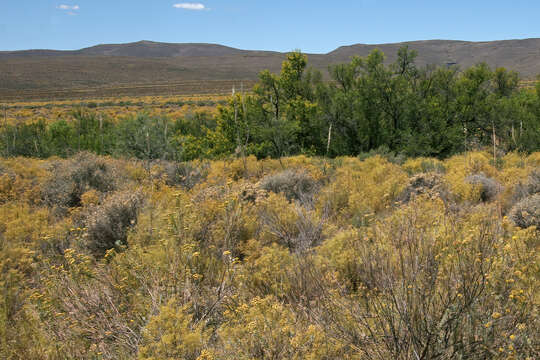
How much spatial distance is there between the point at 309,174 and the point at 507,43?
177m

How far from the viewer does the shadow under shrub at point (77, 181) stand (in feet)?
26.6

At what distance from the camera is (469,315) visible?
99.9 inches

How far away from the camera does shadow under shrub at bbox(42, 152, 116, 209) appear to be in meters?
8.10

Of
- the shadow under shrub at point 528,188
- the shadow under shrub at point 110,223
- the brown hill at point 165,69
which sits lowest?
the shadow under shrub at point 110,223

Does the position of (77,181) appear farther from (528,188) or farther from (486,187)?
(528,188)

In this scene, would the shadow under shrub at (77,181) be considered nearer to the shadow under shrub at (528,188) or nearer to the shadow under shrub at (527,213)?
the shadow under shrub at (527,213)

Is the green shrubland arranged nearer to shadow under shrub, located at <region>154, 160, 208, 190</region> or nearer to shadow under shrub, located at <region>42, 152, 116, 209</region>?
shadow under shrub, located at <region>42, 152, 116, 209</region>

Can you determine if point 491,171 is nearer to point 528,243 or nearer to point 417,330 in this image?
point 528,243

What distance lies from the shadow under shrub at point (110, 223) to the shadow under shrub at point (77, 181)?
1987 millimetres

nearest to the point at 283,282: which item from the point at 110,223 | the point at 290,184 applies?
the point at 110,223

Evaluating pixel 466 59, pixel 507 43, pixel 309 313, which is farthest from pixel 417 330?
pixel 507 43

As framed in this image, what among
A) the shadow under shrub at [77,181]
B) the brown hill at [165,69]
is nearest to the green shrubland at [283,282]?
the shadow under shrub at [77,181]

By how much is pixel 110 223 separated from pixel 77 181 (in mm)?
3460

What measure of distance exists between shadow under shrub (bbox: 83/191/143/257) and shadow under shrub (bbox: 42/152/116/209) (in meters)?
1.99
